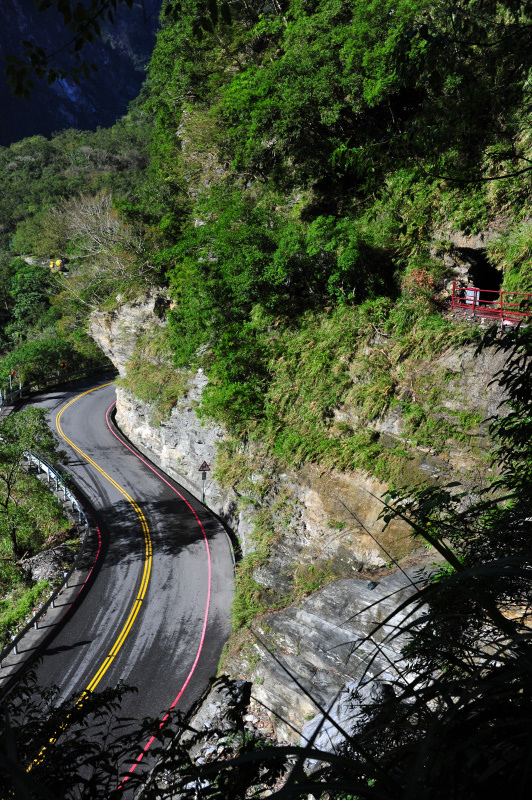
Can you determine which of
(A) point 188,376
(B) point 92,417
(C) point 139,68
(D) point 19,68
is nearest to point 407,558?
(D) point 19,68

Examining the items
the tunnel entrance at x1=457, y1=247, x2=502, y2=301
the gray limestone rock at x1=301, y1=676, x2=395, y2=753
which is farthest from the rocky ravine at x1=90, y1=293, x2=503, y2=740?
the tunnel entrance at x1=457, y1=247, x2=502, y2=301

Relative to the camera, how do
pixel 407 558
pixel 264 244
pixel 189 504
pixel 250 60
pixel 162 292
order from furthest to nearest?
pixel 162 292 < pixel 189 504 < pixel 250 60 < pixel 264 244 < pixel 407 558

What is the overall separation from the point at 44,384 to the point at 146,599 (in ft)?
98.9

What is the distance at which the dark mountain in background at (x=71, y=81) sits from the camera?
9462 centimetres

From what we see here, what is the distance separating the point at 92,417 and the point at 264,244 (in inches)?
899

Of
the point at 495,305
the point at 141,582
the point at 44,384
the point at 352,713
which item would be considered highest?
the point at 44,384

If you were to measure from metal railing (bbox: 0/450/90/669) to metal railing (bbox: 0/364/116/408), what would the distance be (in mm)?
11491

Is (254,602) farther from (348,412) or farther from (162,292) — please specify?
(162,292)

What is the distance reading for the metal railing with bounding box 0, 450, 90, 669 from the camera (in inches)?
578

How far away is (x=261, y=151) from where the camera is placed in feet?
59.9

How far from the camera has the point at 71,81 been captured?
124938 mm

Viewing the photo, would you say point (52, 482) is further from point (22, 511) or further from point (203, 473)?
point (203, 473)

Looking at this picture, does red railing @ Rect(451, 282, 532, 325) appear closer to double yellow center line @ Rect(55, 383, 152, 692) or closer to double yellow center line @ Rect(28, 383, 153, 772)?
double yellow center line @ Rect(28, 383, 153, 772)

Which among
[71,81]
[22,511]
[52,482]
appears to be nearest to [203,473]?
[22,511]
